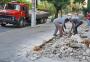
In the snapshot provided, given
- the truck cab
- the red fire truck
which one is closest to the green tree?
the red fire truck

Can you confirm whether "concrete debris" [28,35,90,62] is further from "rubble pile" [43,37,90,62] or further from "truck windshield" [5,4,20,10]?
"truck windshield" [5,4,20,10]

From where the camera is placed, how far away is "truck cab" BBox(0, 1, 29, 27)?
3081 cm

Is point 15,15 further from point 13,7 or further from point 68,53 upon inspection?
point 68,53

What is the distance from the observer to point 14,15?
101 feet

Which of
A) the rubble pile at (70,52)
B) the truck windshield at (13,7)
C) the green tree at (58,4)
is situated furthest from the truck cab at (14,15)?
the rubble pile at (70,52)

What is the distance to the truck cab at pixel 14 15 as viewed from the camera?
30.8 meters

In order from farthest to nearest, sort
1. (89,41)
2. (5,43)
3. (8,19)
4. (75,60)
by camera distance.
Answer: (8,19)
(5,43)
(89,41)
(75,60)

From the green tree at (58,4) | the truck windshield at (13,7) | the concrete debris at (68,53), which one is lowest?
the green tree at (58,4)

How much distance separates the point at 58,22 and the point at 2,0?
25.5 metres

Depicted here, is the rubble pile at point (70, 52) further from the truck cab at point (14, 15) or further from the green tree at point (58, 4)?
the green tree at point (58, 4)

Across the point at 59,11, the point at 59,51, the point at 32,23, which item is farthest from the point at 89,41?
the point at 59,11

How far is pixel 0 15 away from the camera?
3122 cm

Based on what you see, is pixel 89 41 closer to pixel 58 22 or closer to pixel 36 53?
pixel 36 53

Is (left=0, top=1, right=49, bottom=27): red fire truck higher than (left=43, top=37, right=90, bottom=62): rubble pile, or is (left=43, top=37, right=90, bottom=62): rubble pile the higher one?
(left=43, top=37, right=90, bottom=62): rubble pile
